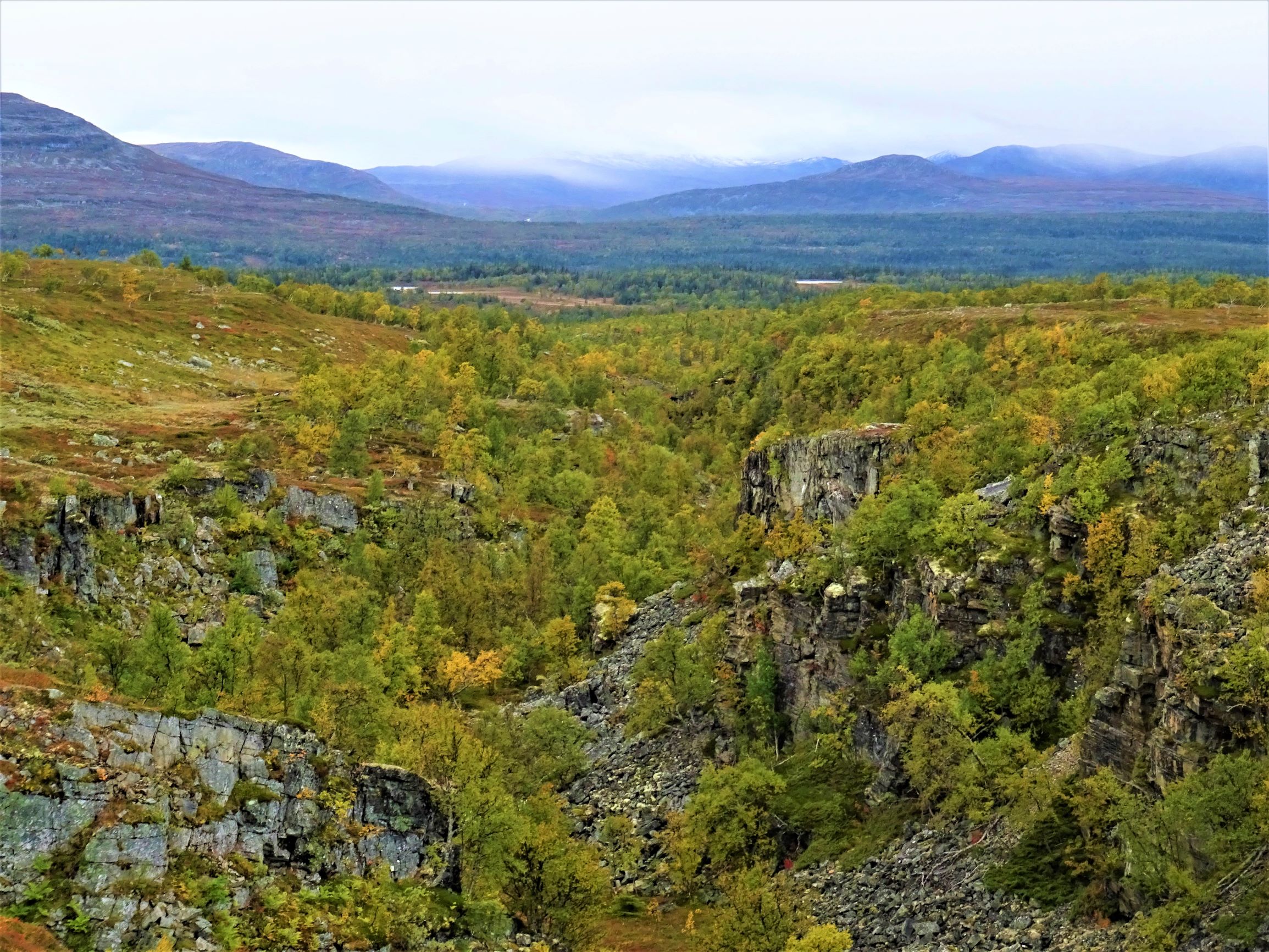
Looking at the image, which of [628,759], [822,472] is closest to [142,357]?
[822,472]

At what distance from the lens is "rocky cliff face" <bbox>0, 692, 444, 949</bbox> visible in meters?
27.8

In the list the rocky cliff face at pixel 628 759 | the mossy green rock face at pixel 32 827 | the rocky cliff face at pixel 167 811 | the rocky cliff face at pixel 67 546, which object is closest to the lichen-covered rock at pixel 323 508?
the rocky cliff face at pixel 67 546

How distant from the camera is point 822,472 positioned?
7506cm

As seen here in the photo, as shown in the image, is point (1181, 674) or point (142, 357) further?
point (142, 357)

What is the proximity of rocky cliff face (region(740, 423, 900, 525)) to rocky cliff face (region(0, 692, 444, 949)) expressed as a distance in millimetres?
41373

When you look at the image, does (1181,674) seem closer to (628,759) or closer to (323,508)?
(628,759)

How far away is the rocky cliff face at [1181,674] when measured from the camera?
35.8 m

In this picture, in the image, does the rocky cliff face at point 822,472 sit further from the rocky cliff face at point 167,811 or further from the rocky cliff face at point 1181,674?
the rocky cliff face at point 167,811

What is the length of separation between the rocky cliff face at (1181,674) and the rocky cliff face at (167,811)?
22.2 meters

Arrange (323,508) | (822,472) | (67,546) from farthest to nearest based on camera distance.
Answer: (323,508) < (822,472) < (67,546)

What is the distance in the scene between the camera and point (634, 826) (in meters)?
56.4

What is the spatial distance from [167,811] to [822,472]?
168ft

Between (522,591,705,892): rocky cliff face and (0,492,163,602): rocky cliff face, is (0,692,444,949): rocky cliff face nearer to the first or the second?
(522,591,705,892): rocky cliff face

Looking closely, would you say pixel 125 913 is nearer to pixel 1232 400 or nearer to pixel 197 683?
pixel 197 683
